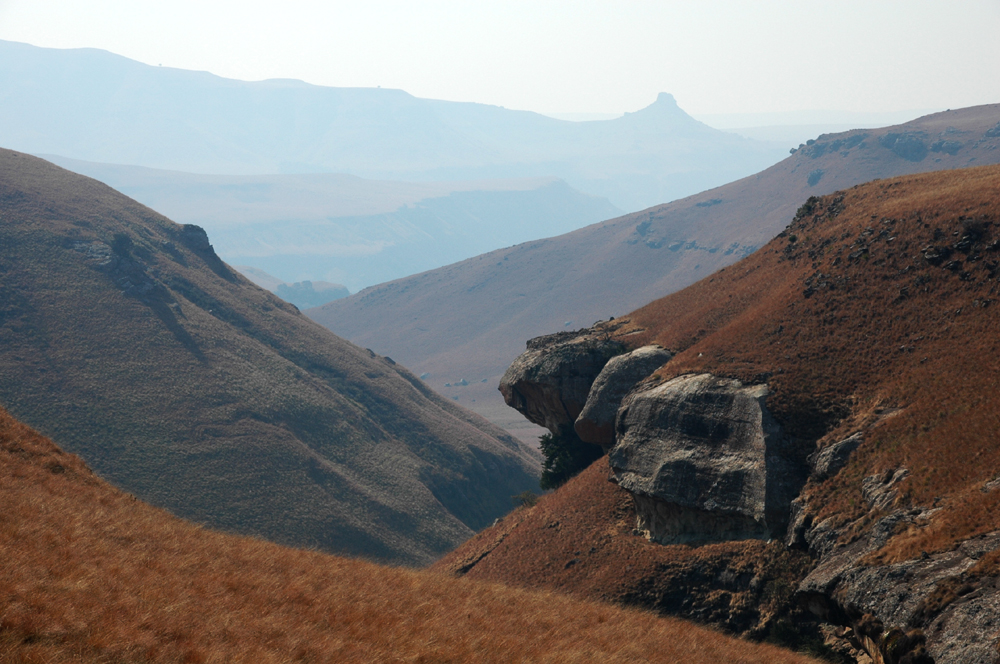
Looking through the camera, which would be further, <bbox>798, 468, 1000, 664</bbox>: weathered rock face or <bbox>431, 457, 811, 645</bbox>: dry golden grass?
<bbox>431, 457, 811, 645</bbox>: dry golden grass

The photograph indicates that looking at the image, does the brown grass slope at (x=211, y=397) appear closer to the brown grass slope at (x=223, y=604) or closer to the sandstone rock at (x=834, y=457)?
the brown grass slope at (x=223, y=604)

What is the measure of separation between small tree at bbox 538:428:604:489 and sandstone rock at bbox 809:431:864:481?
58.7 ft

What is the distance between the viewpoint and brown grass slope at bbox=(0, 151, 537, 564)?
7562cm

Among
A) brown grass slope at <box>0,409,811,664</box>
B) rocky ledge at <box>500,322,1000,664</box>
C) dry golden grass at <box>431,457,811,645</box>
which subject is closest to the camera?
brown grass slope at <box>0,409,811,664</box>

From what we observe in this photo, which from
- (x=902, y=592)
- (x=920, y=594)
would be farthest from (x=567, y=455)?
(x=920, y=594)

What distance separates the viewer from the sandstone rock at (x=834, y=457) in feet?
94.3

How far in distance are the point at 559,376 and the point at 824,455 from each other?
1868 centimetres

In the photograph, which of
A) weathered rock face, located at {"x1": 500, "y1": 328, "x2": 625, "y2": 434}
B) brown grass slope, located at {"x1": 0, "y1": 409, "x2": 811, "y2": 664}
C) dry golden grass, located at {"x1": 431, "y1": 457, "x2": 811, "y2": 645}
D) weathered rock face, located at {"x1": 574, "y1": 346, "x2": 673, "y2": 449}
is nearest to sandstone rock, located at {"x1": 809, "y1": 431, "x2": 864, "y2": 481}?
dry golden grass, located at {"x1": 431, "y1": 457, "x2": 811, "y2": 645}

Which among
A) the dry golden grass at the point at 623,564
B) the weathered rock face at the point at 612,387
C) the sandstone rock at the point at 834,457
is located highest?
the weathered rock face at the point at 612,387

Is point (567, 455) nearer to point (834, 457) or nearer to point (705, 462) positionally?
point (705, 462)

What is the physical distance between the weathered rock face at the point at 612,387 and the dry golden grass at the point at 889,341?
1711 millimetres

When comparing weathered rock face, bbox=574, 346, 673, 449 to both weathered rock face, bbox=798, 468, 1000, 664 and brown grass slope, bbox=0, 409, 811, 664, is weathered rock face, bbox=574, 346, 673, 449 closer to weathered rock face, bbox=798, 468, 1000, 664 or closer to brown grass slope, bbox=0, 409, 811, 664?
weathered rock face, bbox=798, 468, 1000, 664

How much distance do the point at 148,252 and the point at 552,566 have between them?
98.5 meters

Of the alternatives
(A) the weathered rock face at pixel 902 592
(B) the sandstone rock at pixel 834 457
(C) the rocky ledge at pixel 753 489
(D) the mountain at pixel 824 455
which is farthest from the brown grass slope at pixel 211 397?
(A) the weathered rock face at pixel 902 592
